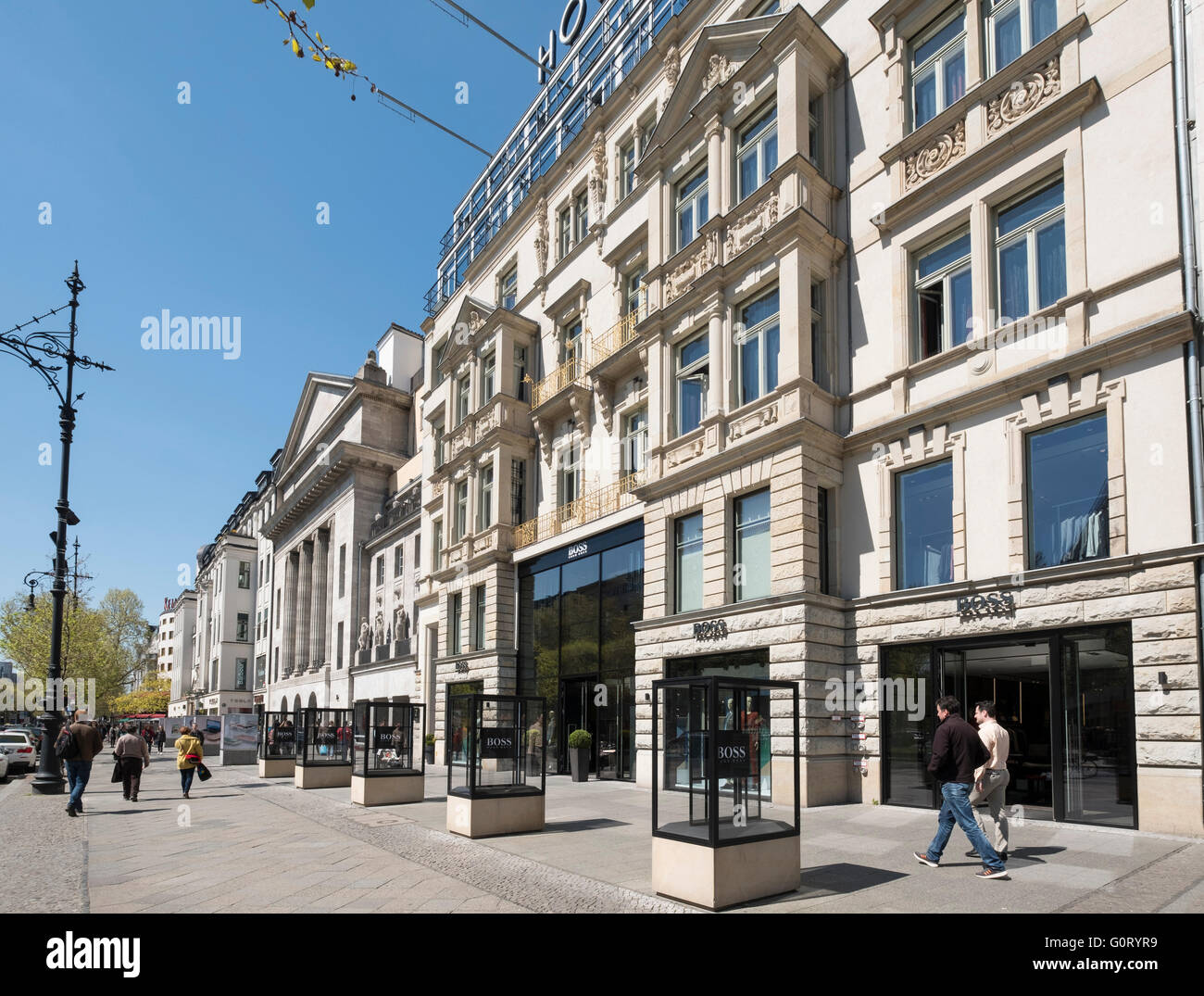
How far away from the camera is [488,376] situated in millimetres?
33469

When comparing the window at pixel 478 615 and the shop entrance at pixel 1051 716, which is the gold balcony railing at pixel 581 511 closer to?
the window at pixel 478 615

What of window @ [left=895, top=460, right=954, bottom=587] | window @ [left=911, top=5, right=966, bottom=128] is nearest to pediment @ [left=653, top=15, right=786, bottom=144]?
window @ [left=911, top=5, right=966, bottom=128]

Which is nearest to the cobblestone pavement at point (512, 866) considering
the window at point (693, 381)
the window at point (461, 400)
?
the window at point (693, 381)

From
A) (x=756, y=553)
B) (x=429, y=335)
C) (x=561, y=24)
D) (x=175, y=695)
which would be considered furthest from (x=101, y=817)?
(x=175, y=695)

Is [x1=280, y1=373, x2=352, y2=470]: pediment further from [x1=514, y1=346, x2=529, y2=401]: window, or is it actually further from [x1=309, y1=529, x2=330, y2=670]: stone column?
[x1=514, y1=346, x2=529, y2=401]: window

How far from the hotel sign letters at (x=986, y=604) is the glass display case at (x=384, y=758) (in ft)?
37.2

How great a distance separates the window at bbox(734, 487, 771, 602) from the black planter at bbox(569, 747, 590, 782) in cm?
757

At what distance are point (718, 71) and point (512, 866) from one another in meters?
18.5

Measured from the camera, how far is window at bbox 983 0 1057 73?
1529cm

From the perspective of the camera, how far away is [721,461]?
19609 mm

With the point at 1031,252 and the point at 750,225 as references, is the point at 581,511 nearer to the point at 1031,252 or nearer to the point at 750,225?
the point at 750,225

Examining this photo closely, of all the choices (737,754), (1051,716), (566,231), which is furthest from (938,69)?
(566,231)

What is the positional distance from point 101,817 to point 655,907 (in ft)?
48.7

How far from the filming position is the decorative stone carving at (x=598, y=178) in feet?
92.6
